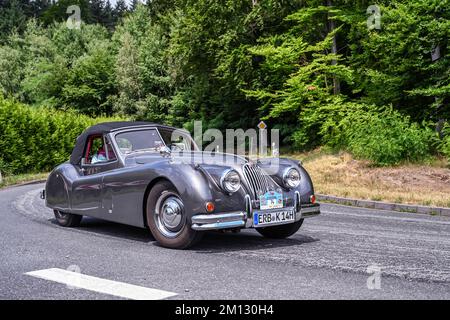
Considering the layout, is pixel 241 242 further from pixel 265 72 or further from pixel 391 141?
pixel 265 72

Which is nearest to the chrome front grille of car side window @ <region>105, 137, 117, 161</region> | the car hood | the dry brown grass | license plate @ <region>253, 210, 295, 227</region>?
the car hood

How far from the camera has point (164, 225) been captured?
6566 mm

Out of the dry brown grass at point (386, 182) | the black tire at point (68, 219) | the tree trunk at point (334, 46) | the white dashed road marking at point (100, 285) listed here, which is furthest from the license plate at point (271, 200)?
the tree trunk at point (334, 46)

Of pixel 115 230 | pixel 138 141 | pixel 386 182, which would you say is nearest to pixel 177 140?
pixel 138 141

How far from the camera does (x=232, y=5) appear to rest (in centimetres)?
3569

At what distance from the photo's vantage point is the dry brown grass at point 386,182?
13211mm

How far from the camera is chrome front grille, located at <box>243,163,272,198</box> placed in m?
6.59

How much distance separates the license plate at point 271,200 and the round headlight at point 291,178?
275 millimetres

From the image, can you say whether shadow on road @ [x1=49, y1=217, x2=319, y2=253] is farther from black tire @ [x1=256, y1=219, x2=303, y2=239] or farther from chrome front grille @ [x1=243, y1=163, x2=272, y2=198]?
chrome front grille @ [x1=243, y1=163, x2=272, y2=198]

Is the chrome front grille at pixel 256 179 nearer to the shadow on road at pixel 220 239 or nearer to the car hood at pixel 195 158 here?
the car hood at pixel 195 158

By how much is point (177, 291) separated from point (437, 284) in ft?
7.69

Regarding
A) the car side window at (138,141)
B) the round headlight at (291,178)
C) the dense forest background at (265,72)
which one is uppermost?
the dense forest background at (265,72)

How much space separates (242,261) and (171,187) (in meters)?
1.32
